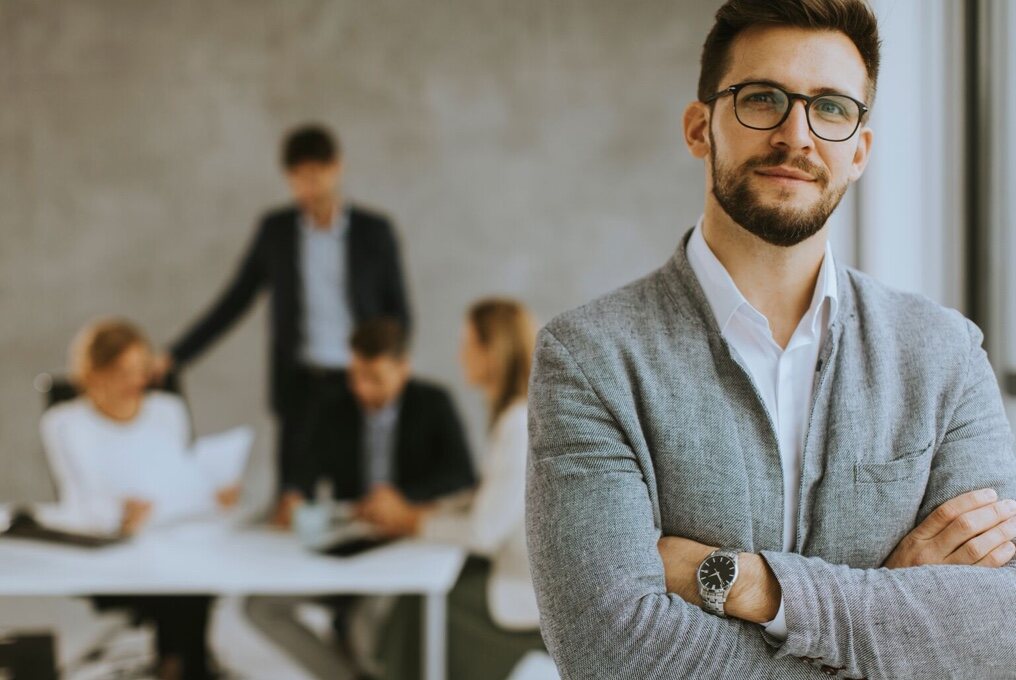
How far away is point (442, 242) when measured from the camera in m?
3.43

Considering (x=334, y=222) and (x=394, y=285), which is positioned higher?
(x=334, y=222)

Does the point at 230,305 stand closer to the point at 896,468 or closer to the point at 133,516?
the point at 133,516

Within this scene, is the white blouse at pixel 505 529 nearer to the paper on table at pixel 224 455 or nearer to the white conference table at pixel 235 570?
the white conference table at pixel 235 570

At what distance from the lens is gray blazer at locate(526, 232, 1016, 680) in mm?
1021

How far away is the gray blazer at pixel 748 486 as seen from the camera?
1.02 meters

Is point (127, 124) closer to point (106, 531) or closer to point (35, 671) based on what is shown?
point (106, 531)

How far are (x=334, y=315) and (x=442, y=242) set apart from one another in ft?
1.62

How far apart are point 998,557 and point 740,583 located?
1.10 ft

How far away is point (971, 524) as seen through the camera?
108 cm

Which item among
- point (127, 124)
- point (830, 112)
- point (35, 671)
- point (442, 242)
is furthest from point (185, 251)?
point (830, 112)

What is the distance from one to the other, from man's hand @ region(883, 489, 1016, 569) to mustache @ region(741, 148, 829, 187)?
1.41ft

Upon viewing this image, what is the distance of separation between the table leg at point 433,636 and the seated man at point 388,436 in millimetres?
821

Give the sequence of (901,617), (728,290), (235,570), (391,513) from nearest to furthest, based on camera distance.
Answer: (901,617), (728,290), (235,570), (391,513)

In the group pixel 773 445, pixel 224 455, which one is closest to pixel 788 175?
pixel 773 445
